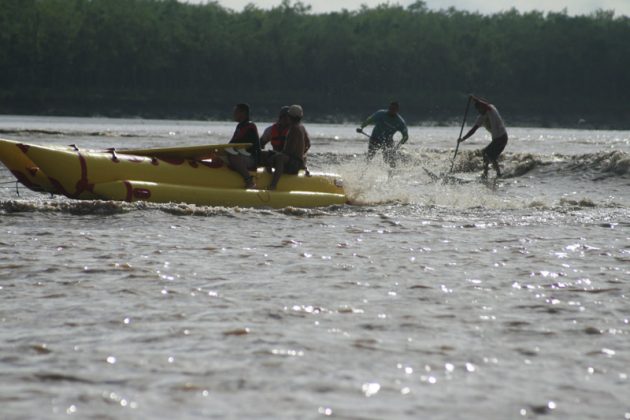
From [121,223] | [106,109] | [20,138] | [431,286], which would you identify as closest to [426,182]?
[121,223]

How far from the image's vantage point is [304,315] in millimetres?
5871

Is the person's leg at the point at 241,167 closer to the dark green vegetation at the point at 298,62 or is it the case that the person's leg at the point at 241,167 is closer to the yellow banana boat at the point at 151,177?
the yellow banana boat at the point at 151,177

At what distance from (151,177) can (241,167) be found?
108 cm

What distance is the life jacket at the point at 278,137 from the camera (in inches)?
496

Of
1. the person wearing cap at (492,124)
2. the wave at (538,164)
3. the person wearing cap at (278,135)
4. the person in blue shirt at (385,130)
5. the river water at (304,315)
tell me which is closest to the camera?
the river water at (304,315)

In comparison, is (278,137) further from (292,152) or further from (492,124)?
(492,124)

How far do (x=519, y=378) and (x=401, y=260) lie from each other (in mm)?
3440

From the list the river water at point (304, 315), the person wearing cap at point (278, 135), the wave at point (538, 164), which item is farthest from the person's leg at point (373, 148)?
the river water at point (304, 315)

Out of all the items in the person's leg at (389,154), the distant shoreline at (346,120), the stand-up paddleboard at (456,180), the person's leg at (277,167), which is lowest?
the distant shoreline at (346,120)

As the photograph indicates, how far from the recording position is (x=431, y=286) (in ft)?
22.7

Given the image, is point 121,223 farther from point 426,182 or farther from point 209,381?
point 426,182

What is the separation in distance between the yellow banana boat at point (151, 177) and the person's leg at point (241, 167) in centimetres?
6

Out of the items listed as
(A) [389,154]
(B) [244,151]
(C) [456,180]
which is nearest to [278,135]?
(B) [244,151]

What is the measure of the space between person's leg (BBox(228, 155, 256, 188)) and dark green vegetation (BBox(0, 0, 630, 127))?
62047 mm
